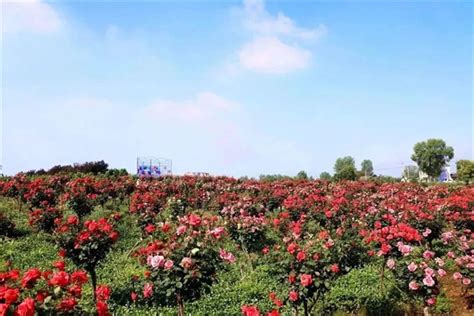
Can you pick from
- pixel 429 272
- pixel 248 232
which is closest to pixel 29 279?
pixel 429 272

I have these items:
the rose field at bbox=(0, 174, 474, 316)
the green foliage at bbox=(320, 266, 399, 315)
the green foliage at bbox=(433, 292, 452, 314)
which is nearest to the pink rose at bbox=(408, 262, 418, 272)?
the rose field at bbox=(0, 174, 474, 316)

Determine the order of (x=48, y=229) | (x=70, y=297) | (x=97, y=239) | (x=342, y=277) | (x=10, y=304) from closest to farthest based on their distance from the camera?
(x=10, y=304), (x=70, y=297), (x=97, y=239), (x=342, y=277), (x=48, y=229)

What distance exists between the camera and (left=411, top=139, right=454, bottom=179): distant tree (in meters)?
67.1

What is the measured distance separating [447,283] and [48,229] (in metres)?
8.32

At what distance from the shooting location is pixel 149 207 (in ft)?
35.7

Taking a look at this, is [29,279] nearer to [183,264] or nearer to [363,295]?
[183,264]

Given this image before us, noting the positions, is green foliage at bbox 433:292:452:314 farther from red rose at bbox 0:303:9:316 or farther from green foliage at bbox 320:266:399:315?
red rose at bbox 0:303:9:316

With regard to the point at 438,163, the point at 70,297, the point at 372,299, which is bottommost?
the point at 372,299

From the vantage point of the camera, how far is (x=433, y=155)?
221ft

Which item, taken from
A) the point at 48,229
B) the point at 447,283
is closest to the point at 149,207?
the point at 48,229

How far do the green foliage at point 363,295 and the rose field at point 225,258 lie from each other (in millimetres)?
17

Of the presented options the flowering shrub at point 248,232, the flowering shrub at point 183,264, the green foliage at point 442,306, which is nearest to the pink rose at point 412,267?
the green foliage at point 442,306

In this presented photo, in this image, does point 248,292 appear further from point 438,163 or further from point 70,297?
point 438,163

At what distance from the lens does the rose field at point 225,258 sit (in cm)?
480
